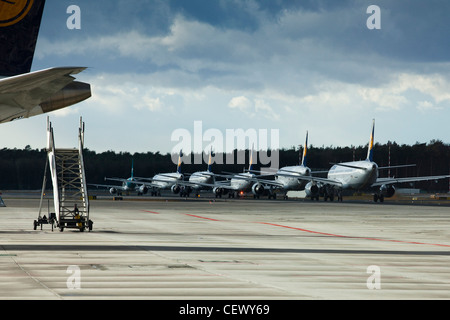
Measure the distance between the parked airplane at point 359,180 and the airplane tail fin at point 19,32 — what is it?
7379 cm

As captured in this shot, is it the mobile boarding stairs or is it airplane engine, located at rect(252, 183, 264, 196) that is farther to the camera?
airplane engine, located at rect(252, 183, 264, 196)

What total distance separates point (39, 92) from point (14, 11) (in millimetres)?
4676

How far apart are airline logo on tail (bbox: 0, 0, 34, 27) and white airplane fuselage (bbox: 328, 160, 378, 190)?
7403 centimetres

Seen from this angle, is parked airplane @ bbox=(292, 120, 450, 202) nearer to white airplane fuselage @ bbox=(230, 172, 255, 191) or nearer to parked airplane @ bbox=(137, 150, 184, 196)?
white airplane fuselage @ bbox=(230, 172, 255, 191)

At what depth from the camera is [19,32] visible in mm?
18922

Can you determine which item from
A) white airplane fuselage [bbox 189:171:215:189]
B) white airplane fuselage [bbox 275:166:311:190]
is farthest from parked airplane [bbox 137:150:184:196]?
white airplane fuselage [bbox 275:166:311:190]

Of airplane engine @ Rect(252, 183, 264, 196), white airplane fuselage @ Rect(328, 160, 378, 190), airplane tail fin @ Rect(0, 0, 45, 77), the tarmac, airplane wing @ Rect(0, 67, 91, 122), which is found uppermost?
airplane tail fin @ Rect(0, 0, 45, 77)

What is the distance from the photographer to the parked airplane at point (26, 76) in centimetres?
1455

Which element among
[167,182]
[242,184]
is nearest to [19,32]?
[242,184]

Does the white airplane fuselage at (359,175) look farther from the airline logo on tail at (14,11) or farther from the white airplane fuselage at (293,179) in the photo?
the airline logo on tail at (14,11)

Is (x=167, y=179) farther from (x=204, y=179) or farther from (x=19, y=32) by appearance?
(x=19, y=32)

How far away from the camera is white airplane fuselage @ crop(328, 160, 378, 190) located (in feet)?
299
